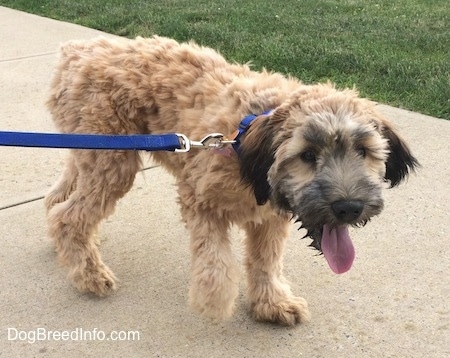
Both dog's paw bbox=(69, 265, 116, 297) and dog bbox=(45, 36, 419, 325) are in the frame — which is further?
dog's paw bbox=(69, 265, 116, 297)

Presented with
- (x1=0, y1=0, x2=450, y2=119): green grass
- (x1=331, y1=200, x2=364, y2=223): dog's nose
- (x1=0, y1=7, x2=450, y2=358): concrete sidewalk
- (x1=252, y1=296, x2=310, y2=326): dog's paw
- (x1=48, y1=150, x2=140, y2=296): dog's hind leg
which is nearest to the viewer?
(x1=331, y1=200, x2=364, y2=223): dog's nose

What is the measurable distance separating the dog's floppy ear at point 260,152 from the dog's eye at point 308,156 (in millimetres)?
153

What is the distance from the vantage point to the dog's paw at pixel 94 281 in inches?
151

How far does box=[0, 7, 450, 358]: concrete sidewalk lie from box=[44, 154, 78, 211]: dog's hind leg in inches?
10.1

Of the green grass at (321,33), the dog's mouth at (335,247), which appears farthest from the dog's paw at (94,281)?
the green grass at (321,33)

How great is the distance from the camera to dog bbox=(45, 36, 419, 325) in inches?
111

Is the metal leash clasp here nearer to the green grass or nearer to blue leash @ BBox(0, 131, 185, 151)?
blue leash @ BBox(0, 131, 185, 151)

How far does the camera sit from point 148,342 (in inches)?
136

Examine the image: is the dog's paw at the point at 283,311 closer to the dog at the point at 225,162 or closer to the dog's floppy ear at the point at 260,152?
the dog at the point at 225,162

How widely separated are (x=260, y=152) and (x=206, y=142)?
1.07ft

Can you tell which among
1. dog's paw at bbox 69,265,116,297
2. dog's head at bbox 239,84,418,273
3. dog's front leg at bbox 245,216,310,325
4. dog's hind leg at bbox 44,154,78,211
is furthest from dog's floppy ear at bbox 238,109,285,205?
dog's hind leg at bbox 44,154,78,211

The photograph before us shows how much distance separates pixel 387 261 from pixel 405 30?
557cm

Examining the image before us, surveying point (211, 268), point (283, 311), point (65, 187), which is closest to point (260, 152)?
point (211, 268)

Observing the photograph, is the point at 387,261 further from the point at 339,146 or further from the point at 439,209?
the point at 339,146
